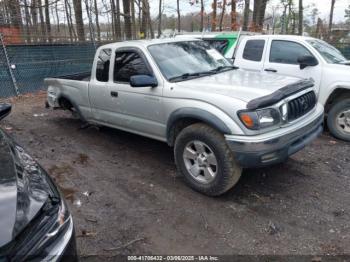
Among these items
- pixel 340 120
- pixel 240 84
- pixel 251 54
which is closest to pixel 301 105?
pixel 240 84

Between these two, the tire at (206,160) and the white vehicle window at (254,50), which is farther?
the white vehicle window at (254,50)

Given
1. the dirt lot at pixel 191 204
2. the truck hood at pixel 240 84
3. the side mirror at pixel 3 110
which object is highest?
the truck hood at pixel 240 84

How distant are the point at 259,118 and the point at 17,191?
7.86 ft

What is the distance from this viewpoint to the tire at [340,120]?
19.1 ft

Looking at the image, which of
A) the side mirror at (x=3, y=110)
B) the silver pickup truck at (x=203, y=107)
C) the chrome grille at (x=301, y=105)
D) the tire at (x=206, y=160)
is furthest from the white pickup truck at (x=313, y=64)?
the side mirror at (x=3, y=110)

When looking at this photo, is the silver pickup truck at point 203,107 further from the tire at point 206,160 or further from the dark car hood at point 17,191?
the dark car hood at point 17,191

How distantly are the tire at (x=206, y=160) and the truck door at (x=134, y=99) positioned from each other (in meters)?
0.56

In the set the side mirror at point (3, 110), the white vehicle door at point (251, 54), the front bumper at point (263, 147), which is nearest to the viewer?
the side mirror at point (3, 110)

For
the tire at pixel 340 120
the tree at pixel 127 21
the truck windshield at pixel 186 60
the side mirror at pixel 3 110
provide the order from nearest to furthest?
the side mirror at pixel 3 110 < the truck windshield at pixel 186 60 < the tire at pixel 340 120 < the tree at pixel 127 21

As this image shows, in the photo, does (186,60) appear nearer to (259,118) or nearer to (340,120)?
(259,118)

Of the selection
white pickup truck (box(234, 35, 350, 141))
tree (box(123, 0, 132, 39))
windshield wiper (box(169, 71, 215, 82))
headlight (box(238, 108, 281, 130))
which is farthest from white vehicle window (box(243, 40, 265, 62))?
tree (box(123, 0, 132, 39))

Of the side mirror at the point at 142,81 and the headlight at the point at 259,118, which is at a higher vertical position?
the side mirror at the point at 142,81

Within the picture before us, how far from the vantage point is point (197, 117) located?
12.4 ft

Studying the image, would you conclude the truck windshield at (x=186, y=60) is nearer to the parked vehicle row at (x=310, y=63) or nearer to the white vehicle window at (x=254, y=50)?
the parked vehicle row at (x=310, y=63)
